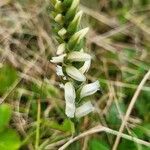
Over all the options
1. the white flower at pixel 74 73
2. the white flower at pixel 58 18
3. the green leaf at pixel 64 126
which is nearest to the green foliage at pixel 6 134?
the green leaf at pixel 64 126

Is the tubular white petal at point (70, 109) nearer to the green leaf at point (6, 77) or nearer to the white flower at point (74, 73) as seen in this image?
the white flower at point (74, 73)

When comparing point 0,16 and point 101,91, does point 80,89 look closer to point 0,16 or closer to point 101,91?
point 101,91

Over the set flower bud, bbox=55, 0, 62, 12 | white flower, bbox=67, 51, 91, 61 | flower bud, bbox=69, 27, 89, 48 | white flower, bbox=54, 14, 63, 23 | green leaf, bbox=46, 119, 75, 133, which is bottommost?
green leaf, bbox=46, 119, 75, 133

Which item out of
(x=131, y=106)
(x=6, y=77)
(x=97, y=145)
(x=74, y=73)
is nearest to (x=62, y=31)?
(x=74, y=73)

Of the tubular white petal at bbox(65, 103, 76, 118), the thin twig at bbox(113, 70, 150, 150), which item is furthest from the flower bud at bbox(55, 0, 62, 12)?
the thin twig at bbox(113, 70, 150, 150)

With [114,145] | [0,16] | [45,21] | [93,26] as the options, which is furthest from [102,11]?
[114,145]

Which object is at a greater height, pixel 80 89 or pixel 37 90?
pixel 80 89

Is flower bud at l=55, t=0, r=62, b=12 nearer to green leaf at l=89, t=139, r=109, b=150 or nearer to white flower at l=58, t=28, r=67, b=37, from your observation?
white flower at l=58, t=28, r=67, b=37
